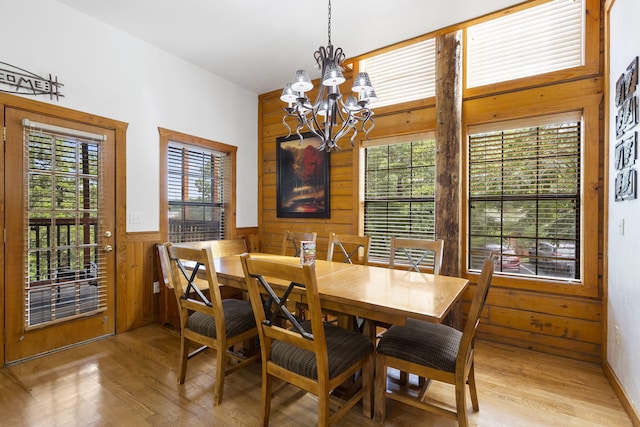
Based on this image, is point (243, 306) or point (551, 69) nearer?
point (243, 306)

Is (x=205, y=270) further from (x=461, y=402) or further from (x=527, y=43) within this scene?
(x=527, y=43)

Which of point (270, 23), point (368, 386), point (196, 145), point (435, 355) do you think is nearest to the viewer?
point (435, 355)

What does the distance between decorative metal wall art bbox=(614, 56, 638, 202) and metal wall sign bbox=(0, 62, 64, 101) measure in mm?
4257

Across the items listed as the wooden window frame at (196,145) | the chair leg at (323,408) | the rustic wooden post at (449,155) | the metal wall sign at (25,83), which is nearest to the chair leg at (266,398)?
the chair leg at (323,408)

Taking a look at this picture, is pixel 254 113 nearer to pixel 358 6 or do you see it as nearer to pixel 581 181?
pixel 358 6

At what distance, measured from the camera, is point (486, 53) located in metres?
3.10

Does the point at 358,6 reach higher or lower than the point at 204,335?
higher

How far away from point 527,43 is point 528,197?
1449mm

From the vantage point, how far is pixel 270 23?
117 inches

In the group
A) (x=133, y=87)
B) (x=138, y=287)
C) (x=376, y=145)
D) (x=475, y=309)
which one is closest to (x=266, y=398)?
(x=475, y=309)

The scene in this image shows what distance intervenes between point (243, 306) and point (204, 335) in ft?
1.09

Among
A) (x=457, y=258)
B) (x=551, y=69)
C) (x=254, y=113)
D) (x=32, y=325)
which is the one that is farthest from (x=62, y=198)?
(x=551, y=69)

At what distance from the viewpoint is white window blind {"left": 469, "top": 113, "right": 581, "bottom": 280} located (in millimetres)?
2746

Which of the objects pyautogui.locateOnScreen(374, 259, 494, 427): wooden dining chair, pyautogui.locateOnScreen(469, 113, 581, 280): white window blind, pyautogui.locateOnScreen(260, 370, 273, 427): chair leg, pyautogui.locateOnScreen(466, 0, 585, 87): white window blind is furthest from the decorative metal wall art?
pyautogui.locateOnScreen(260, 370, 273, 427): chair leg
